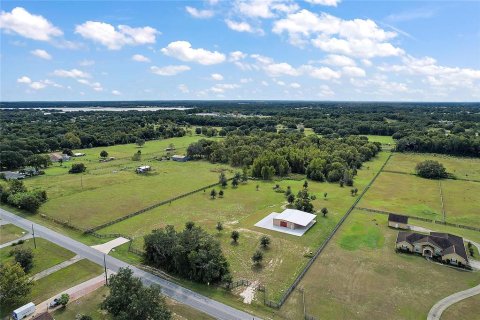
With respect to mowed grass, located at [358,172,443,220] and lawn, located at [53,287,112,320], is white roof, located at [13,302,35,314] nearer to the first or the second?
lawn, located at [53,287,112,320]

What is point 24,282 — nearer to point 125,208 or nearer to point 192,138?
point 125,208

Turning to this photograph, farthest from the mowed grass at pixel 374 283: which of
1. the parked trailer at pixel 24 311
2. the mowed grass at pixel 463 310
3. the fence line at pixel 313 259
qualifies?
the parked trailer at pixel 24 311

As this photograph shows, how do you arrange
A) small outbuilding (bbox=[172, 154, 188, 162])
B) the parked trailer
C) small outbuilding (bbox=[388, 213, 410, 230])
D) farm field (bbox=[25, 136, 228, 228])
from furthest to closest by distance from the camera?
1. small outbuilding (bbox=[172, 154, 188, 162])
2. farm field (bbox=[25, 136, 228, 228])
3. small outbuilding (bbox=[388, 213, 410, 230])
4. the parked trailer

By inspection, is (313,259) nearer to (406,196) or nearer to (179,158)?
(406,196)

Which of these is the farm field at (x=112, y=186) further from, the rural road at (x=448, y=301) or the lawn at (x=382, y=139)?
the lawn at (x=382, y=139)

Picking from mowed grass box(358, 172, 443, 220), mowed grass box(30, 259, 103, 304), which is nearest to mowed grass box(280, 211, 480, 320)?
mowed grass box(358, 172, 443, 220)

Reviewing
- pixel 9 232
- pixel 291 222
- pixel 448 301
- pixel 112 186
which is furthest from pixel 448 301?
pixel 112 186
